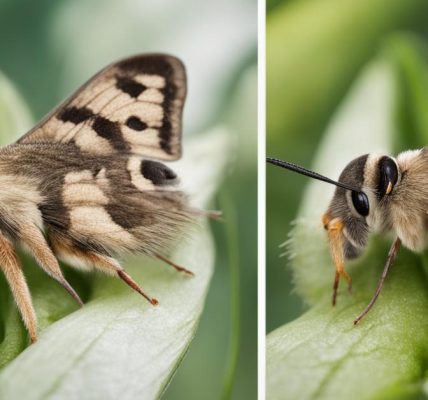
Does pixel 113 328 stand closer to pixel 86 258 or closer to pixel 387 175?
pixel 86 258

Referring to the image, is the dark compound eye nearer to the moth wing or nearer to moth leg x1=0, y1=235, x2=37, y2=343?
the moth wing

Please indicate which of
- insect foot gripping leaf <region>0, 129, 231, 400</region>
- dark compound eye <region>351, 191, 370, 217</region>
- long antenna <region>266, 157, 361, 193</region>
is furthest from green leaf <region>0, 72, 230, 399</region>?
dark compound eye <region>351, 191, 370, 217</region>

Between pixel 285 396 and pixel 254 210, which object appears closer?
pixel 285 396

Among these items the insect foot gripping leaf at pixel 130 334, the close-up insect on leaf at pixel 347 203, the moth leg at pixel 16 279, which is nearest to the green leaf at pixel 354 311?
the close-up insect on leaf at pixel 347 203

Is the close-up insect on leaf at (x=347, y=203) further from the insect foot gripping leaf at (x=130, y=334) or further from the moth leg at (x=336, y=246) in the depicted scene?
the insect foot gripping leaf at (x=130, y=334)

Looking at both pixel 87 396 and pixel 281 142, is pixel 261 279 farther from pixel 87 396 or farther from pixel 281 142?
pixel 87 396

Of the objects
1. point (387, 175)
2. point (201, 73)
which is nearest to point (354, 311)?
point (387, 175)

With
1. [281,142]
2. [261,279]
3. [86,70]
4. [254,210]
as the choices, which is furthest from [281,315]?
[86,70]
